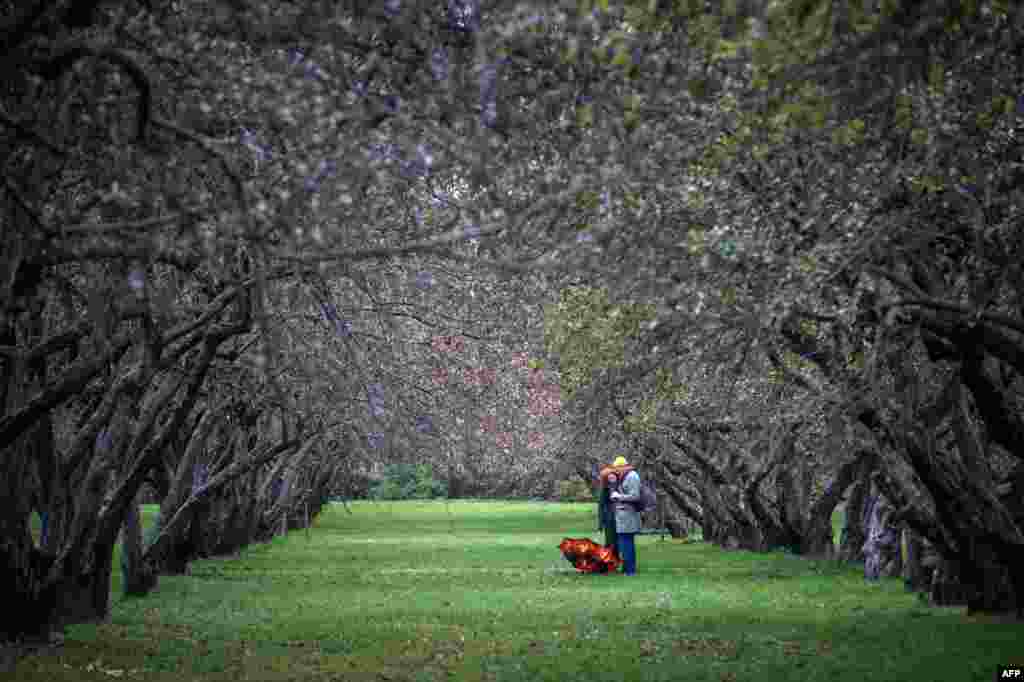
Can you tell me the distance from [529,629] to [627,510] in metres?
9.64

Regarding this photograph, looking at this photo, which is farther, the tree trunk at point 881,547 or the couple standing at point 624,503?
the couple standing at point 624,503

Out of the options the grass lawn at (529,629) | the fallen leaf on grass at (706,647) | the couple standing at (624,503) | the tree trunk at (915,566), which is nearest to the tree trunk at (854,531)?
the grass lawn at (529,629)

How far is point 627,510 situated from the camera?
26172 millimetres

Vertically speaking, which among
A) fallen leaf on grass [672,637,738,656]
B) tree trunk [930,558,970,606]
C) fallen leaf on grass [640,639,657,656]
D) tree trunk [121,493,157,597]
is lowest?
fallen leaf on grass [672,637,738,656]

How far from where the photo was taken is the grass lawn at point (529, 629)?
12836 millimetres

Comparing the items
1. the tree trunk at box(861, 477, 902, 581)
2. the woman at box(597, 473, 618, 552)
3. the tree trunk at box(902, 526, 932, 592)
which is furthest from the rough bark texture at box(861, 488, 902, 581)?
the woman at box(597, 473, 618, 552)

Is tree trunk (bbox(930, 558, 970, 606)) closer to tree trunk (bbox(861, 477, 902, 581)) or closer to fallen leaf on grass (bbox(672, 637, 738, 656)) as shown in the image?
fallen leaf on grass (bbox(672, 637, 738, 656))

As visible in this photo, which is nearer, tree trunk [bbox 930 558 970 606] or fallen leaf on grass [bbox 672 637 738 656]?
fallen leaf on grass [bbox 672 637 738 656]

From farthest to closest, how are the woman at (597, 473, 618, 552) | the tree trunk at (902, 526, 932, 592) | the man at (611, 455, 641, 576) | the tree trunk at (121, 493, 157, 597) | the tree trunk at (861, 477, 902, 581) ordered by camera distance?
the woman at (597, 473, 618, 552), the man at (611, 455, 641, 576), the tree trunk at (861, 477, 902, 581), the tree trunk at (902, 526, 932, 592), the tree trunk at (121, 493, 157, 597)

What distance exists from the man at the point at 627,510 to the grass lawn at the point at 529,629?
0.84 meters

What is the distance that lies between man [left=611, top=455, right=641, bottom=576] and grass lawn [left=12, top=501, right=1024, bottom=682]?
0.84 metres

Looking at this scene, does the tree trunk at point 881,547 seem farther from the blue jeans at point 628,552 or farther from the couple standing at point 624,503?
the blue jeans at point 628,552

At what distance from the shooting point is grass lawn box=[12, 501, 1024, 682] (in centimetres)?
1284

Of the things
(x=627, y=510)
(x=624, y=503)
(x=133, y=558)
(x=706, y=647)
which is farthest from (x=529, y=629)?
(x=627, y=510)
